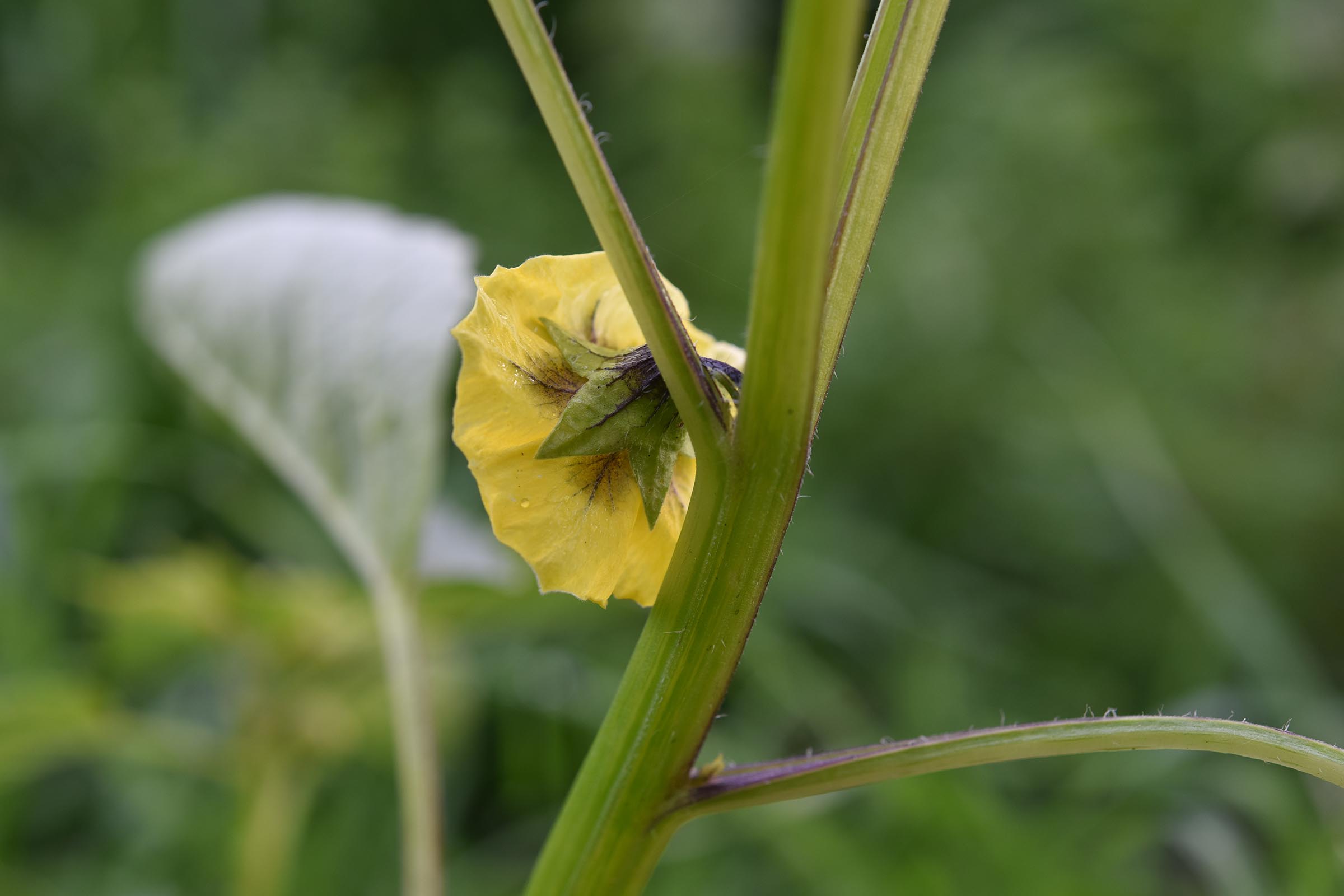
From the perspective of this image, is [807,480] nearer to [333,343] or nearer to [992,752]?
[333,343]

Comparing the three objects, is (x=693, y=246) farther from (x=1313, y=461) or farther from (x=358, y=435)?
(x=358, y=435)

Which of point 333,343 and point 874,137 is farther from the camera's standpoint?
point 333,343

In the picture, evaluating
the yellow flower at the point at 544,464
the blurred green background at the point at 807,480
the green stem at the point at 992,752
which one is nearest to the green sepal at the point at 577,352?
the yellow flower at the point at 544,464

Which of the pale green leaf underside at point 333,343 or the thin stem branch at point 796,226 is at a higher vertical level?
the thin stem branch at point 796,226

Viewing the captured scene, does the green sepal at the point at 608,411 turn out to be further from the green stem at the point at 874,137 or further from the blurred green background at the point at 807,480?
the blurred green background at the point at 807,480

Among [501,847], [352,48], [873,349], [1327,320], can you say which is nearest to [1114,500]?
[873,349]

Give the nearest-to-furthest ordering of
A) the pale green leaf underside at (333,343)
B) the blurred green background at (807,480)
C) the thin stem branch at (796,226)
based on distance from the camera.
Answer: the thin stem branch at (796,226) → the pale green leaf underside at (333,343) → the blurred green background at (807,480)

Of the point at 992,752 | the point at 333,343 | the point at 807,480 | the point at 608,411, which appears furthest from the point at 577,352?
the point at 807,480
